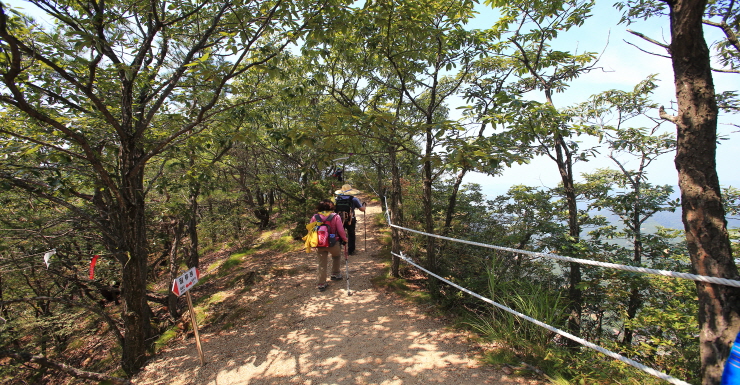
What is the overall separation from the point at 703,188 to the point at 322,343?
13.4 ft

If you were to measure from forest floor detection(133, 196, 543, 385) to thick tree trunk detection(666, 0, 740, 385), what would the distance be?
1.37 m

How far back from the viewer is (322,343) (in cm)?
409

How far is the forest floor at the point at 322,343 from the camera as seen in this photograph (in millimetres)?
3268

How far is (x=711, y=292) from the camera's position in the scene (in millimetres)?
1790

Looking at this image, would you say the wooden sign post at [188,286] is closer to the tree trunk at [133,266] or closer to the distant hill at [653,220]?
the tree trunk at [133,266]

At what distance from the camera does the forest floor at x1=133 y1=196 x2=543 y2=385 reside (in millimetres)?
3268

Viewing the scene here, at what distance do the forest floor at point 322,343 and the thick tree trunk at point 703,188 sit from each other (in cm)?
137

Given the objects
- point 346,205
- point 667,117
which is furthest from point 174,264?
point 667,117

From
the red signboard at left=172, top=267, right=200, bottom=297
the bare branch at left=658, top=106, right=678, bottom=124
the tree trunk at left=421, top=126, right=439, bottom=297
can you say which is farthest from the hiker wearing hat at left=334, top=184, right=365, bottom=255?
the bare branch at left=658, top=106, right=678, bottom=124

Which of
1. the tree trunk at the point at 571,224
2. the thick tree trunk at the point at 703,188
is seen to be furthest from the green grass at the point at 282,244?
the thick tree trunk at the point at 703,188

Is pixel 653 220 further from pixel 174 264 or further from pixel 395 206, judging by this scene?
pixel 174 264

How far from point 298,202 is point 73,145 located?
6210 millimetres

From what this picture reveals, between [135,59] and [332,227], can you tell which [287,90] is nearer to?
[135,59]

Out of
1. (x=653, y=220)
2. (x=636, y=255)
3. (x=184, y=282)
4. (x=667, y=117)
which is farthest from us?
(x=653, y=220)
